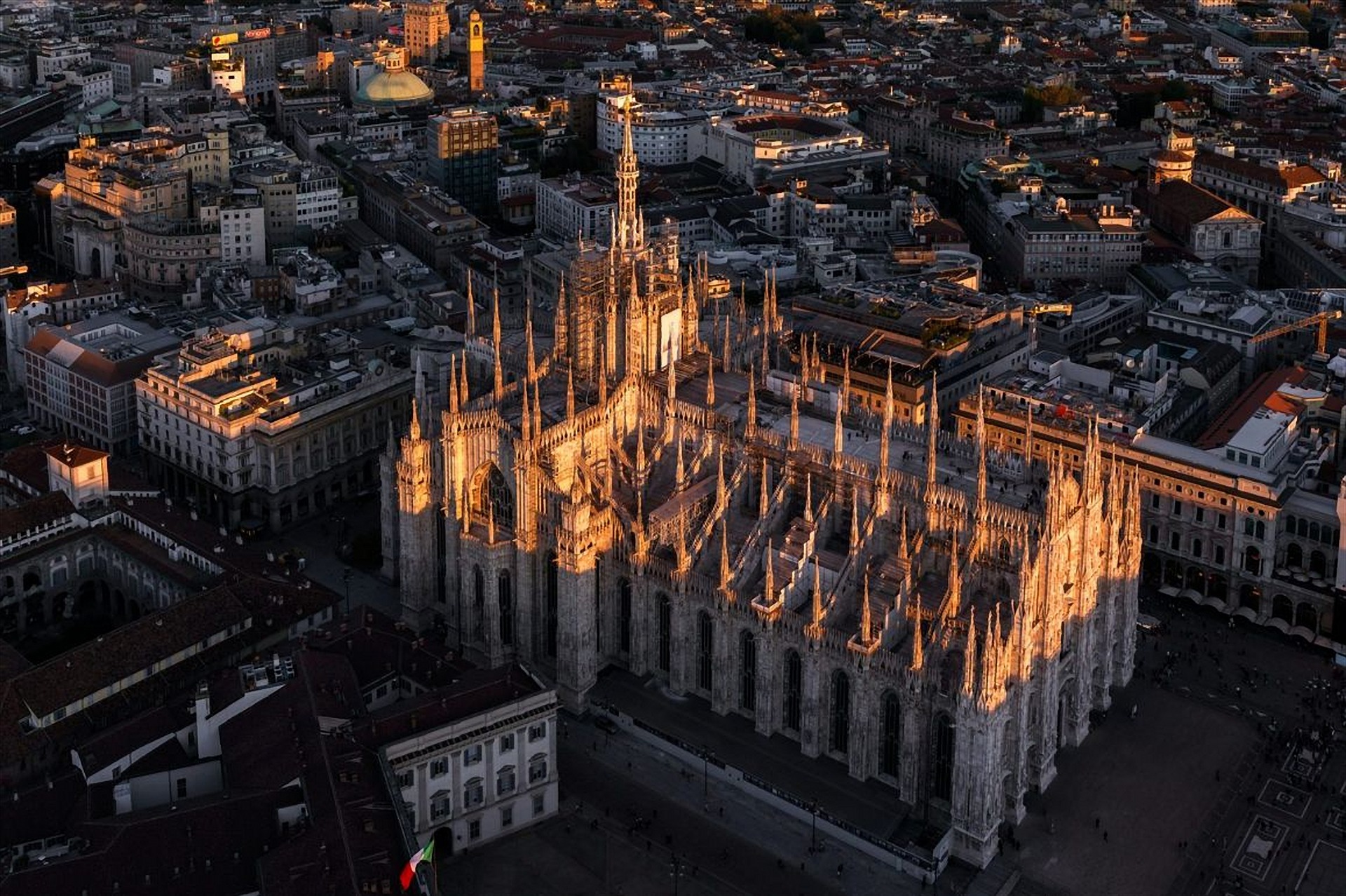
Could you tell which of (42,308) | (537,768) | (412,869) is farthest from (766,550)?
(42,308)

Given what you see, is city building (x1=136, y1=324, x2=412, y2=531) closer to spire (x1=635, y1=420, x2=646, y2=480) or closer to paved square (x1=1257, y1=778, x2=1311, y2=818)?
Result: spire (x1=635, y1=420, x2=646, y2=480)

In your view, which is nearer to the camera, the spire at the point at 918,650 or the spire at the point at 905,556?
the spire at the point at 918,650

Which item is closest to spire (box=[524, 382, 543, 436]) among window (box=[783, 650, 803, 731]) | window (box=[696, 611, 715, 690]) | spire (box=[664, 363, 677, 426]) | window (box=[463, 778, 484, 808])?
spire (box=[664, 363, 677, 426])

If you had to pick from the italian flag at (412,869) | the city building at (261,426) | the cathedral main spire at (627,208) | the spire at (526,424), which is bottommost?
the italian flag at (412,869)

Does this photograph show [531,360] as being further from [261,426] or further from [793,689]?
[261,426]

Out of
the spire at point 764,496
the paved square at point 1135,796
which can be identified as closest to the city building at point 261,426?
the spire at point 764,496

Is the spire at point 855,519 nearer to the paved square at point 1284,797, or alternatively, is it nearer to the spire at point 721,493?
the spire at point 721,493
